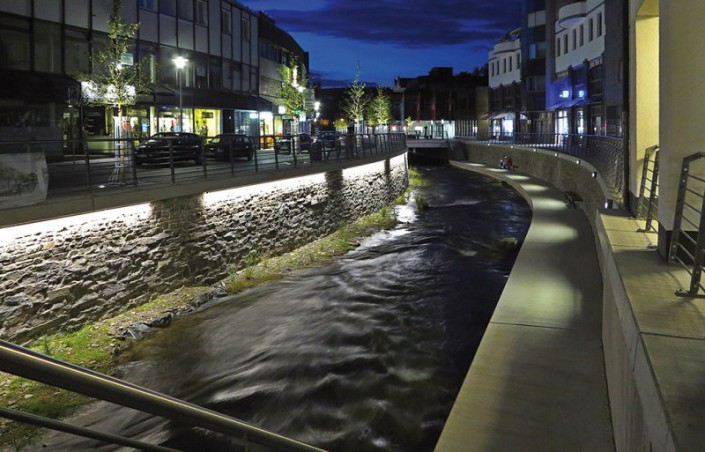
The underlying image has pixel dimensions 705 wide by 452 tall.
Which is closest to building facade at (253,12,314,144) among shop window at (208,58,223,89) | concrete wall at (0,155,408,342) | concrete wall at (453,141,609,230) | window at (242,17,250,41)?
window at (242,17,250,41)

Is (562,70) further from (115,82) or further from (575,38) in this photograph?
(115,82)

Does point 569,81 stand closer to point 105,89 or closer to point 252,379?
point 105,89

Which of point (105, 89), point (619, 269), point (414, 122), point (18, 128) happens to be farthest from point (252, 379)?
point (414, 122)

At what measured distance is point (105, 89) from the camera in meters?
21.2

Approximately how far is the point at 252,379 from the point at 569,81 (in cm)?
4683

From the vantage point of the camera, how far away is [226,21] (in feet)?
130

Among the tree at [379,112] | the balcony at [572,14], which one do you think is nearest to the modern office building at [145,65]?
the balcony at [572,14]

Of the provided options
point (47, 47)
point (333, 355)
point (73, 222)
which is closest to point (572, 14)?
point (47, 47)

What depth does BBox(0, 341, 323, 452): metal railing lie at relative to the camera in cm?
198

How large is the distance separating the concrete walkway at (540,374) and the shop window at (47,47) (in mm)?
22501

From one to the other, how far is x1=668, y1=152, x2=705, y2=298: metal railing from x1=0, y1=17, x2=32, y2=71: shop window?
2571cm

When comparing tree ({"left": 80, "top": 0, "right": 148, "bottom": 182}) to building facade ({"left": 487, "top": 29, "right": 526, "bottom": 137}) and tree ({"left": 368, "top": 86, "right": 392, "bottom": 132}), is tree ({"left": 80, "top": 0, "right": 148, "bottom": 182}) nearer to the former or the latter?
building facade ({"left": 487, "top": 29, "right": 526, "bottom": 137})

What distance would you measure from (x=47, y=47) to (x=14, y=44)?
164 centimetres

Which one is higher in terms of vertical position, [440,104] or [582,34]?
[440,104]
